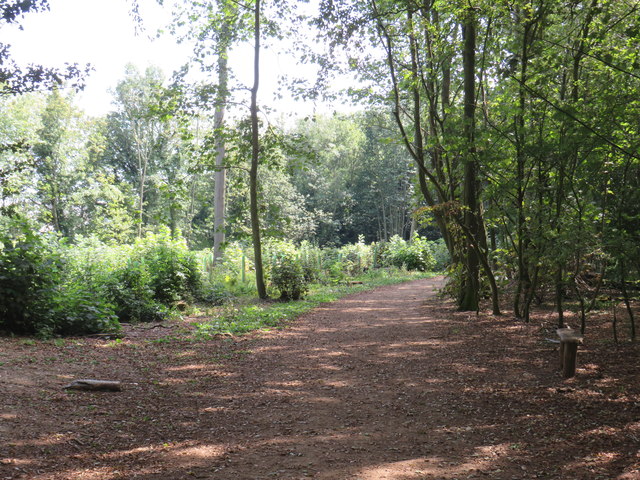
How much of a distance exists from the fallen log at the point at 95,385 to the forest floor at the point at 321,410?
A: 0.11m

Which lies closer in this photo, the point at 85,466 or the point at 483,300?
the point at 85,466

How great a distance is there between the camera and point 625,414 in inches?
162

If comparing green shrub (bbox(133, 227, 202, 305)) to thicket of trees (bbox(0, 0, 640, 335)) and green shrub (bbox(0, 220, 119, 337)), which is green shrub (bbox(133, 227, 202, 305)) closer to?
thicket of trees (bbox(0, 0, 640, 335))

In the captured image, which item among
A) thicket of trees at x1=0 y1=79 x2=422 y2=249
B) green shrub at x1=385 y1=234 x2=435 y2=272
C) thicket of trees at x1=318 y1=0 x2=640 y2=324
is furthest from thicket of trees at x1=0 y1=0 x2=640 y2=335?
green shrub at x1=385 y1=234 x2=435 y2=272

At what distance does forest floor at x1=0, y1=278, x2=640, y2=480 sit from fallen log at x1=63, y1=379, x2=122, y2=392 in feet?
0.37

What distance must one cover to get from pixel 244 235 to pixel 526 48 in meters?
8.38

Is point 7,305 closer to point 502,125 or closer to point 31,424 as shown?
→ point 31,424

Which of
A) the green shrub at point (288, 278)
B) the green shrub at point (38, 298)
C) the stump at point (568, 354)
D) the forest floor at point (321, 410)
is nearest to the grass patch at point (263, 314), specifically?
the green shrub at point (288, 278)

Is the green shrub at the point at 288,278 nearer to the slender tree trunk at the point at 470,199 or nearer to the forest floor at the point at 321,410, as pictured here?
the slender tree trunk at the point at 470,199

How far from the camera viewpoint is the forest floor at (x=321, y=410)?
3336mm

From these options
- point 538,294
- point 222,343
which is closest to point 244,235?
point 222,343

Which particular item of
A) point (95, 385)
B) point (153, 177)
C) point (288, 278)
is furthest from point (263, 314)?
point (153, 177)

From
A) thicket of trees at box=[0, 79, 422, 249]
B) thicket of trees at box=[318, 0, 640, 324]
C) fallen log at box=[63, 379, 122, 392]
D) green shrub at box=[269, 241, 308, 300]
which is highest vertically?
thicket of trees at box=[0, 79, 422, 249]

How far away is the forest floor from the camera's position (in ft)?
10.9
